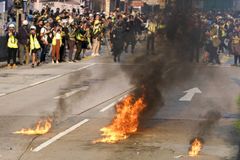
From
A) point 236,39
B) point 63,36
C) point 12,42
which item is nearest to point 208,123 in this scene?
point 12,42

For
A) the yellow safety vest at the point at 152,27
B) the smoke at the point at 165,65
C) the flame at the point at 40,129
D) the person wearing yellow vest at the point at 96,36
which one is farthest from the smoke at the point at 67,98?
the person wearing yellow vest at the point at 96,36

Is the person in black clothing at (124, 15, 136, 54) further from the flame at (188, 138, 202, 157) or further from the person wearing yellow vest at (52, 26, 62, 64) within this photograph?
the flame at (188, 138, 202, 157)

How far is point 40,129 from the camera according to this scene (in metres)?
13.4

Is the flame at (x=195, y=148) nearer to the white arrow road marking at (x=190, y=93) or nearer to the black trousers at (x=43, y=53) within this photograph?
the white arrow road marking at (x=190, y=93)

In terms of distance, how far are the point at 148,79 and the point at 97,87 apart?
210 inches

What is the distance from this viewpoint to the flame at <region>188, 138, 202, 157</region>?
11164mm

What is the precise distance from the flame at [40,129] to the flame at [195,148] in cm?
318

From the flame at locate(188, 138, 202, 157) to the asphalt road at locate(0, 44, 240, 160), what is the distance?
13 centimetres

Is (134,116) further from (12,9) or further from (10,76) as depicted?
(12,9)

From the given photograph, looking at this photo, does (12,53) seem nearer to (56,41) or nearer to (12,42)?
(12,42)

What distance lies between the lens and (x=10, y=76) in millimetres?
→ 23844

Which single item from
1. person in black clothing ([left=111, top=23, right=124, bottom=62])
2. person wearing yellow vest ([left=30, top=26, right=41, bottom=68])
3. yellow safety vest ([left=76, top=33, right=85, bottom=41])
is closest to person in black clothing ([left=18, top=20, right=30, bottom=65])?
person wearing yellow vest ([left=30, top=26, right=41, bottom=68])

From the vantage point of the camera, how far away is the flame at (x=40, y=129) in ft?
42.6

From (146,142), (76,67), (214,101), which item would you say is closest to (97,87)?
(214,101)
